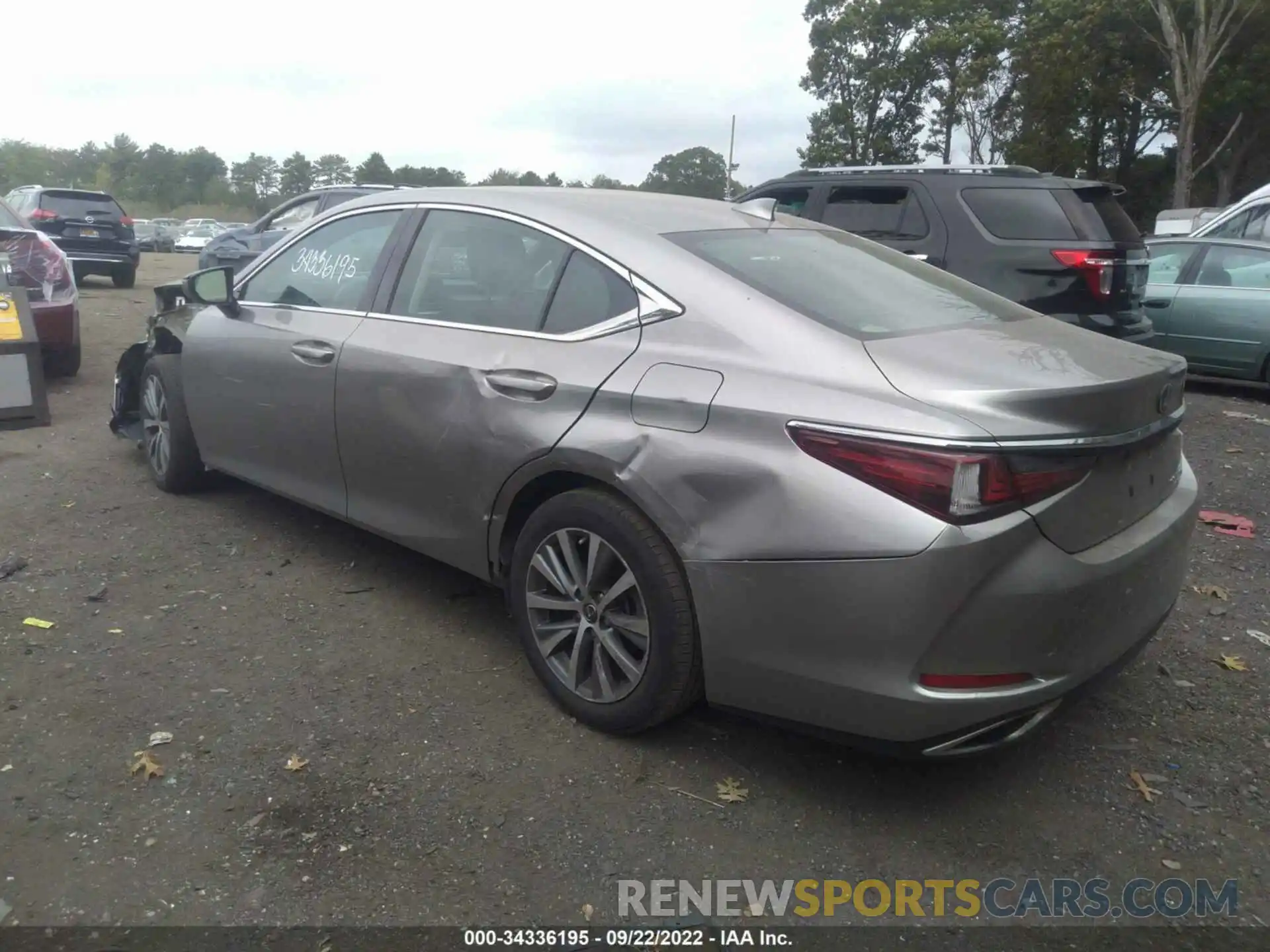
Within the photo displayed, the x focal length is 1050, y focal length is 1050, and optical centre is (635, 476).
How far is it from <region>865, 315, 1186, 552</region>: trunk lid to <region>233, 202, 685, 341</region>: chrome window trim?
686 millimetres

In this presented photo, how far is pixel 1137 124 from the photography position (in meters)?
32.1

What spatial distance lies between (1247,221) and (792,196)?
6641 millimetres

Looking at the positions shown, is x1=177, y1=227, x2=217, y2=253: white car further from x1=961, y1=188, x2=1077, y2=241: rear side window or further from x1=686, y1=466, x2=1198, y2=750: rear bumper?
x1=686, y1=466, x2=1198, y2=750: rear bumper

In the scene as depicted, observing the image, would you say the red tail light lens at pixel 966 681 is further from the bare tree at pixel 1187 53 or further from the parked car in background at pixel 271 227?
the bare tree at pixel 1187 53

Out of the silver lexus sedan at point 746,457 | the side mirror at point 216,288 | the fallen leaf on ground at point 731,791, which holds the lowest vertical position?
the fallen leaf on ground at point 731,791

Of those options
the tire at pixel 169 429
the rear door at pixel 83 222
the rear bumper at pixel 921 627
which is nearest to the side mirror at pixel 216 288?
the tire at pixel 169 429

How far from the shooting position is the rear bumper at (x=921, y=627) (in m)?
2.46

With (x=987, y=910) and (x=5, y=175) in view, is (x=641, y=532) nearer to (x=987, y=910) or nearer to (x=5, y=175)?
(x=987, y=910)

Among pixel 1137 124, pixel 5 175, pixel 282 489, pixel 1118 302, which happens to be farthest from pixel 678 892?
pixel 5 175

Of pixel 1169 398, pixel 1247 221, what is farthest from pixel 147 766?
pixel 1247 221

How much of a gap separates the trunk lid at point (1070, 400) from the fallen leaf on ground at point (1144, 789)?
80 centimetres

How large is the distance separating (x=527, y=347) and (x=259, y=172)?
7784 cm

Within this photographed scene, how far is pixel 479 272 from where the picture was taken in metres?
3.76

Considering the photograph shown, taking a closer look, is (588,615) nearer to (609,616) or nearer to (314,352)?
(609,616)
